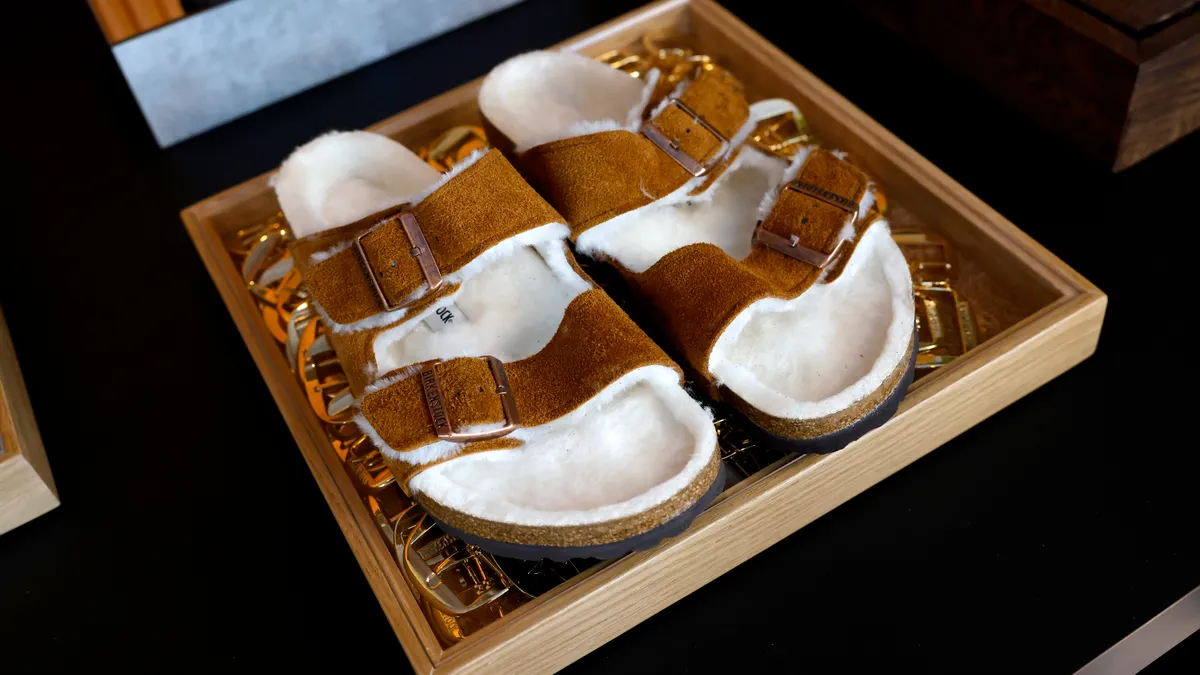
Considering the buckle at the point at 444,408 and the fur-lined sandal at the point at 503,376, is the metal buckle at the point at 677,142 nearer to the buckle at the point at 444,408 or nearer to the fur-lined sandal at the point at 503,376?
the fur-lined sandal at the point at 503,376

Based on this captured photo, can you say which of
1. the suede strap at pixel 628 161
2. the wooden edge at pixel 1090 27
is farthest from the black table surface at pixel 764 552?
the suede strap at pixel 628 161

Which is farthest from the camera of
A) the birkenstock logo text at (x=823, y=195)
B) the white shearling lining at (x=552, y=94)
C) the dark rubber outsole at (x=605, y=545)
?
the white shearling lining at (x=552, y=94)

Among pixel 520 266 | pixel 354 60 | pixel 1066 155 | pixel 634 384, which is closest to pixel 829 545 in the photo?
pixel 634 384

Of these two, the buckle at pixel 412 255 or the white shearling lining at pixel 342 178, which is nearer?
the buckle at pixel 412 255

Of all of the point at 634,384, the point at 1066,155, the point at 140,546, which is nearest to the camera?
the point at 634,384

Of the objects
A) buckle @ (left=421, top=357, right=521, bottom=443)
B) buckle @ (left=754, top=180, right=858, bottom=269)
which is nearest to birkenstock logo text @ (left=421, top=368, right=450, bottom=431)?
buckle @ (left=421, top=357, right=521, bottom=443)

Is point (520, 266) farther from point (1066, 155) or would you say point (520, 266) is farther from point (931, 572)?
point (1066, 155)

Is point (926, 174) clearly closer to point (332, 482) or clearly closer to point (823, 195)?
point (823, 195)
